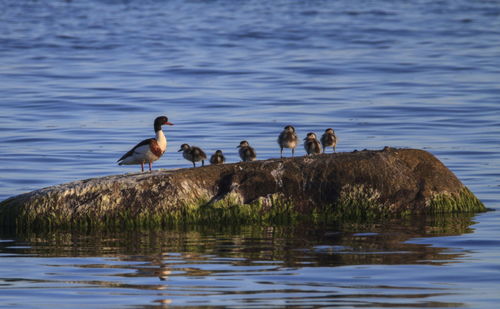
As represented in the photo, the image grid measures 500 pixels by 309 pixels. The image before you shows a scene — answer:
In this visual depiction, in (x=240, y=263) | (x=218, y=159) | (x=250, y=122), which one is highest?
(x=250, y=122)

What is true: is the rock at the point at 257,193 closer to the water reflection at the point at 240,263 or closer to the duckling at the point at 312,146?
the water reflection at the point at 240,263

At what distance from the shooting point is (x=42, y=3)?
6881 centimetres

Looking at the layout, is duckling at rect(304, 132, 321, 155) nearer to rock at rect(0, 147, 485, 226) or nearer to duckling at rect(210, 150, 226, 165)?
duckling at rect(210, 150, 226, 165)

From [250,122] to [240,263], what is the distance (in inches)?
525

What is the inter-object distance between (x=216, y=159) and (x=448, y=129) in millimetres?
8446

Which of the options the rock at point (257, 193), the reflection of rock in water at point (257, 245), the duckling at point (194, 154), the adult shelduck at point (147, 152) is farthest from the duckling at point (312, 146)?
the reflection of rock in water at point (257, 245)

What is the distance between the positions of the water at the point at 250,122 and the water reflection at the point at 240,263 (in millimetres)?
37

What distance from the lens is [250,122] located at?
25.2 meters

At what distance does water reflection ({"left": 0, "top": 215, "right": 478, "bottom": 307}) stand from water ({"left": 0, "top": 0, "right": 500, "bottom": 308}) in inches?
1.4

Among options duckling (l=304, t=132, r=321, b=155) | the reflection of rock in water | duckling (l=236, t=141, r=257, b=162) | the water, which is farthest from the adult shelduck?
duckling (l=304, t=132, r=321, b=155)

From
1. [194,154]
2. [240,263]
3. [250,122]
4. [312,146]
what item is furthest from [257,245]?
[250,122]

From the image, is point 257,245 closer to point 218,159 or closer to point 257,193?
point 257,193

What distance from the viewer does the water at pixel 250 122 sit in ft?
36.0

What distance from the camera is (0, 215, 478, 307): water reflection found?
10.5 m
